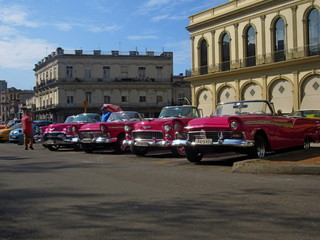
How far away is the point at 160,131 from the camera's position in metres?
11.9

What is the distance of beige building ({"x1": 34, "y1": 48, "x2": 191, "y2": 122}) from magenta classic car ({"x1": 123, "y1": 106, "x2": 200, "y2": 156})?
61725 mm

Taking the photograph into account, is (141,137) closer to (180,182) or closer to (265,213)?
(180,182)

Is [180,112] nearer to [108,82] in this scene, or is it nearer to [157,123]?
[157,123]

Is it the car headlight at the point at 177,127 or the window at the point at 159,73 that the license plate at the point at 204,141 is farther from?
the window at the point at 159,73

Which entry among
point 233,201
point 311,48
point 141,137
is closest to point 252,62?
point 311,48

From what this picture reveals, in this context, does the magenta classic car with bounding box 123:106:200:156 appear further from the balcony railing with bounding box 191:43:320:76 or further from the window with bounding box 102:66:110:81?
the window with bounding box 102:66:110:81

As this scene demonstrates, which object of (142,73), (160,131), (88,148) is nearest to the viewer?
(160,131)

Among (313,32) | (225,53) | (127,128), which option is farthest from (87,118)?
(225,53)

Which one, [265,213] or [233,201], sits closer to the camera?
[265,213]

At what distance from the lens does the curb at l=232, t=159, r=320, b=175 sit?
789 cm

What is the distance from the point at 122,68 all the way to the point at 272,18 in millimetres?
45174

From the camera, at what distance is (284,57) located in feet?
109

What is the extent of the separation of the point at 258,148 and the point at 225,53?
30.6 m

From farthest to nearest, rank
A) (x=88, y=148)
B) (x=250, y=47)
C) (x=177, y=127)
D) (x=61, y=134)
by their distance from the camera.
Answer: (x=250, y=47), (x=61, y=134), (x=88, y=148), (x=177, y=127)
